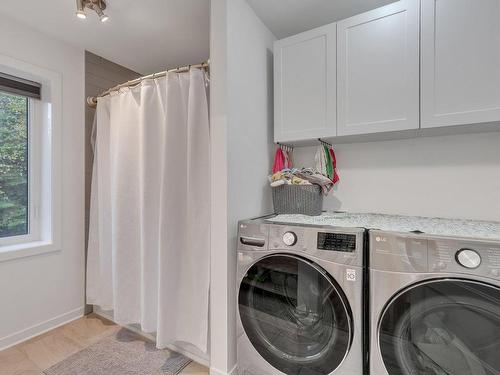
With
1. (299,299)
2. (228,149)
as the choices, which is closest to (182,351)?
(299,299)

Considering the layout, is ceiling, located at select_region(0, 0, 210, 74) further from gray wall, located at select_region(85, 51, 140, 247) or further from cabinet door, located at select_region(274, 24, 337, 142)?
cabinet door, located at select_region(274, 24, 337, 142)

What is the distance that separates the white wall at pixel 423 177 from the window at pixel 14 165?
242 cm

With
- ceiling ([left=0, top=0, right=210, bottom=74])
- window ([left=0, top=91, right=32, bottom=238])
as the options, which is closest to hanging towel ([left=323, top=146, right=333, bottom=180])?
ceiling ([left=0, top=0, right=210, bottom=74])

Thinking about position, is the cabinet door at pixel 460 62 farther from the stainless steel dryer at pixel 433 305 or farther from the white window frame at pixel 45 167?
the white window frame at pixel 45 167

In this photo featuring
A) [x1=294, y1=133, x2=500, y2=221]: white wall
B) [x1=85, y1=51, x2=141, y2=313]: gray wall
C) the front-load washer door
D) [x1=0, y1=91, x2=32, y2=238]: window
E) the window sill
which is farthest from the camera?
[x1=85, y1=51, x2=141, y2=313]: gray wall

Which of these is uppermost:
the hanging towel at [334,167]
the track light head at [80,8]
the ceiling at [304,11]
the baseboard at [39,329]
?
the ceiling at [304,11]

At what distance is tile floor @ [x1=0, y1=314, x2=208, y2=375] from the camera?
5.18 feet

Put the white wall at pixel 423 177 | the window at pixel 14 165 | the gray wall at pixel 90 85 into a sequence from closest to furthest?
the white wall at pixel 423 177 → the window at pixel 14 165 → the gray wall at pixel 90 85

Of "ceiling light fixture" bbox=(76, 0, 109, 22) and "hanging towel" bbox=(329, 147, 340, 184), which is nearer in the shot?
"ceiling light fixture" bbox=(76, 0, 109, 22)

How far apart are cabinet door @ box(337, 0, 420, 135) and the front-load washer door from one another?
89 centimetres

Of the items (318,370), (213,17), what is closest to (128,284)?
(318,370)

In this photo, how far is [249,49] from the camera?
5.22 ft

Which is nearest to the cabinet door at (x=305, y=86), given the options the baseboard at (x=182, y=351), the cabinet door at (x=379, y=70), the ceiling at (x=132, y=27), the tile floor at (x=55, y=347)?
the cabinet door at (x=379, y=70)

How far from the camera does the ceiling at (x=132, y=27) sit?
1620 mm
